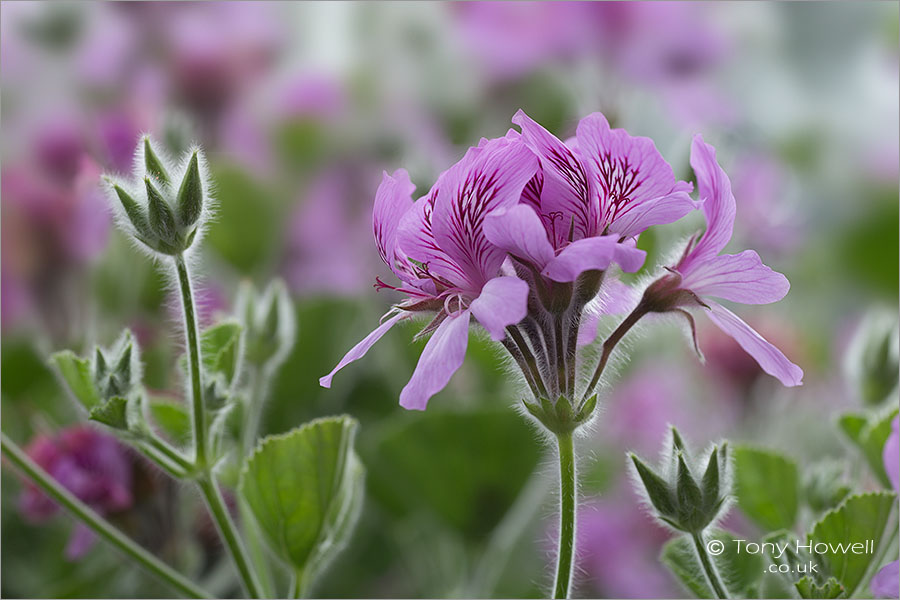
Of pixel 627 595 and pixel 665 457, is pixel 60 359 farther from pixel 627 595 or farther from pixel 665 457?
pixel 627 595

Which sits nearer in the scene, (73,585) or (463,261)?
(463,261)

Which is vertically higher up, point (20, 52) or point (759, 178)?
point (20, 52)

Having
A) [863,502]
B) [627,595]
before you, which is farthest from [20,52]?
[863,502]

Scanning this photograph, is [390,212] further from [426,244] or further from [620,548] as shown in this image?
[620,548]

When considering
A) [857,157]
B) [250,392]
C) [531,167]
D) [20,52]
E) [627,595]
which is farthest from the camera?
[857,157]

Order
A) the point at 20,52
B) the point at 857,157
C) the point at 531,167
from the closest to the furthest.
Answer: the point at 531,167 → the point at 20,52 → the point at 857,157

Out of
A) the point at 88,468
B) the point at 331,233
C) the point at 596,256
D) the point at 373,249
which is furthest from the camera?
the point at 331,233

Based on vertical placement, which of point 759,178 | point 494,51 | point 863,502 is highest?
point 494,51

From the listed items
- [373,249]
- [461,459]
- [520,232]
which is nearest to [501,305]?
[520,232]
